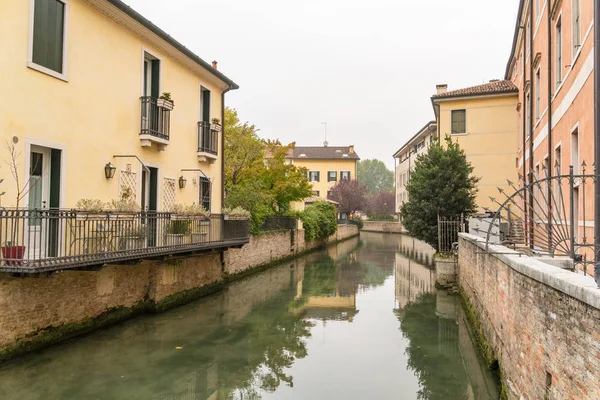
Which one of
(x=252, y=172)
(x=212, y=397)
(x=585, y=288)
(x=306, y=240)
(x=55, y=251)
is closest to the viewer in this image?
(x=585, y=288)

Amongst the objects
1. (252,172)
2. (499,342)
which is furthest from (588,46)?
(252,172)

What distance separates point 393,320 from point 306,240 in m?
18.3

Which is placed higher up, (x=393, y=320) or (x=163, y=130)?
(x=163, y=130)

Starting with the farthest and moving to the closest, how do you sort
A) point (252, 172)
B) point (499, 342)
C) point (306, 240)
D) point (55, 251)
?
1. point (306, 240)
2. point (252, 172)
3. point (55, 251)
4. point (499, 342)

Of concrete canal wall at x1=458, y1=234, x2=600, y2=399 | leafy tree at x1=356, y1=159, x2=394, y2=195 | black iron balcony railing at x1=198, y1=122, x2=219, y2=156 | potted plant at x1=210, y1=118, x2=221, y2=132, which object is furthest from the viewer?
leafy tree at x1=356, y1=159, x2=394, y2=195

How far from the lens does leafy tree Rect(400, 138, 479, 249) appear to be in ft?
65.5

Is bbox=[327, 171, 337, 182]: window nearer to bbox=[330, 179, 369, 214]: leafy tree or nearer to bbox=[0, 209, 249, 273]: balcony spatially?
bbox=[330, 179, 369, 214]: leafy tree

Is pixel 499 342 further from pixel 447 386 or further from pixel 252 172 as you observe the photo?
pixel 252 172

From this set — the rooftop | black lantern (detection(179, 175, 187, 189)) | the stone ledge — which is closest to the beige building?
the rooftop

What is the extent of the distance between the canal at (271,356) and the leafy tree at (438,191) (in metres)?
6.09

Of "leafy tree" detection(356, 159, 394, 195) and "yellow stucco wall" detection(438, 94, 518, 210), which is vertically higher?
"leafy tree" detection(356, 159, 394, 195)

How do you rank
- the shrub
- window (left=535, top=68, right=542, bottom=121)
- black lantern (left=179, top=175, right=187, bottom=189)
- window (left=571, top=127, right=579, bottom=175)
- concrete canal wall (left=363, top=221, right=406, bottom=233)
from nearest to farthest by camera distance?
window (left=571, top=127, right=579, bottom=175)
black lantern (left=179, top=175, right=187, bottom=189)
window (left=535, top=68, right=542, bottom=121)
the shrub
concrete canal wall (left=363, top=221, right=406, bottom=233)

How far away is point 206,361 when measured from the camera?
8258 mm

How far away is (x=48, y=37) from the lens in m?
8.80
